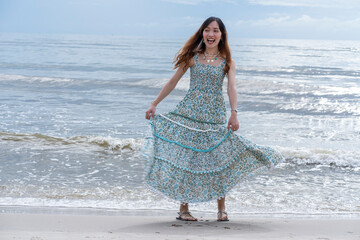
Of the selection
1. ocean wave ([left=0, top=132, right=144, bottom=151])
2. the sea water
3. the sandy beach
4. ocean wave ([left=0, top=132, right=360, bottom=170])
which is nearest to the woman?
the sandy beach

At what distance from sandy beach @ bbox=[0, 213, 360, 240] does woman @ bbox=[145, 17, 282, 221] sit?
27cm

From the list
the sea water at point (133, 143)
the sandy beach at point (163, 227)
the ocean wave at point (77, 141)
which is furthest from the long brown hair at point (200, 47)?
the ocean wave at point (77, 141)

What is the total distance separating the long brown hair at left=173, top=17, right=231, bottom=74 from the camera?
4191 millimetres

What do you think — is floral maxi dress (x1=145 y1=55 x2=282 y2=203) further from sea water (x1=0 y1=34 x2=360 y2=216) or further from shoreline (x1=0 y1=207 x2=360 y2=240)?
sea water (x1=0 y1=34 x2=360 y2=216)

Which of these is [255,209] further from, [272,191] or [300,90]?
[300,90]

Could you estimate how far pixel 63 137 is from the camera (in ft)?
29.9

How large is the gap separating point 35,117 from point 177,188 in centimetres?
798

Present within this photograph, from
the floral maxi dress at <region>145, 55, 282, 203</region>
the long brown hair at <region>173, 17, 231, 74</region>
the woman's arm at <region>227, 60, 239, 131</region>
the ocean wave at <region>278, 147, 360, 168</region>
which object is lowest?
the ocean wave at <region>278, 147, 360, 168</region>

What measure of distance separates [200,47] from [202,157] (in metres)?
0.94

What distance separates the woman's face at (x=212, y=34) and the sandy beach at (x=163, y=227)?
1.51 m

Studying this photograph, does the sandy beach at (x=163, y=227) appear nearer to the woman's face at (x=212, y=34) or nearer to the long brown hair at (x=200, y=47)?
the long brown hair at (x=200, y=47)

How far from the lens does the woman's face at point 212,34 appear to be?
414 cm

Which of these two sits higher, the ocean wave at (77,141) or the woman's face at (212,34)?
the woman's face at (212,34)

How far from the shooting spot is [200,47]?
4254 millimetres
